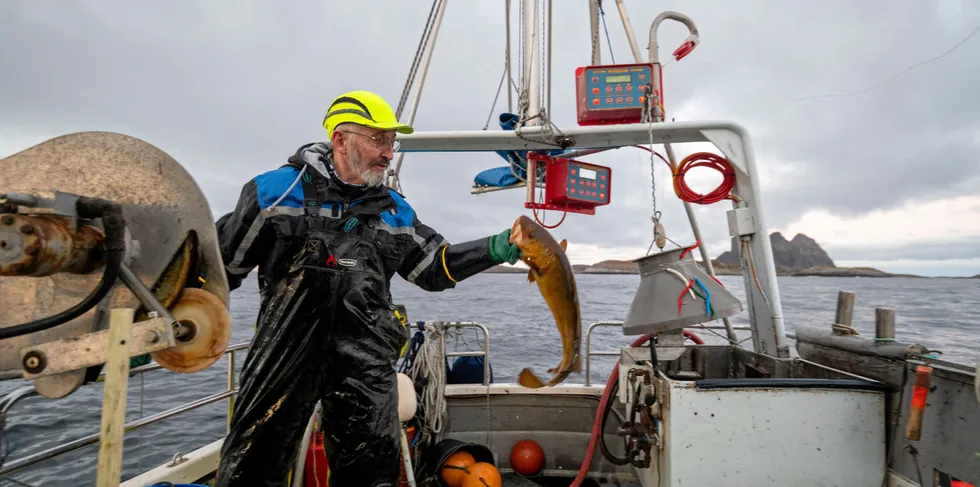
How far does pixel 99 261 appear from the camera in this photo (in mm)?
1440

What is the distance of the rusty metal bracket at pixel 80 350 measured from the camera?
4.14ft

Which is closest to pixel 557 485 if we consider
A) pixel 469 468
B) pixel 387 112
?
pixel 469 468

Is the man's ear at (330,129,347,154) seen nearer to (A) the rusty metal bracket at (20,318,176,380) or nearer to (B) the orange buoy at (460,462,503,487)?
(A) the rusty metal bracket at (20,318,176,380)

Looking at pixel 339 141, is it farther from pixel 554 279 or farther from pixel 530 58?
pixel 530 58

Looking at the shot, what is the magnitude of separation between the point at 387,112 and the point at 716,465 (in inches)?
111

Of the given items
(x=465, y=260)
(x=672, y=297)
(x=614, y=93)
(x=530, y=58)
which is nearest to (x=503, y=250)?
(x=465, y=260)

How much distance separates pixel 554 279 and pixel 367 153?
53.7 inches

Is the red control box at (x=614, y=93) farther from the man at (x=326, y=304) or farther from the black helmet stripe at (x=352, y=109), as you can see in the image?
the black helmet stripe at (x=352, y=109)

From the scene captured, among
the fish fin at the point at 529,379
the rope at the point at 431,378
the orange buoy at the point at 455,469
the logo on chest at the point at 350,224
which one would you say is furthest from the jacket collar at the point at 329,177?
the orange buoy at the point at 455,469

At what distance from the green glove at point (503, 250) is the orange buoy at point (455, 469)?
2025mm

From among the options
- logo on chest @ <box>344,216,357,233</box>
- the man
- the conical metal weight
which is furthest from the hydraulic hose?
the conical metal weight

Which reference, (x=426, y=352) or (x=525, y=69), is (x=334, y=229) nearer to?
(x=426, y=352)

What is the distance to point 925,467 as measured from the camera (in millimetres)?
2520

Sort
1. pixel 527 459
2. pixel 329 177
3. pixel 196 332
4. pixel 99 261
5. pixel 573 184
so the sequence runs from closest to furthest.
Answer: pixel 99 261 < pixel 196 332 < pixel 329 177 < pixel 573 184 < pixel 527 459
